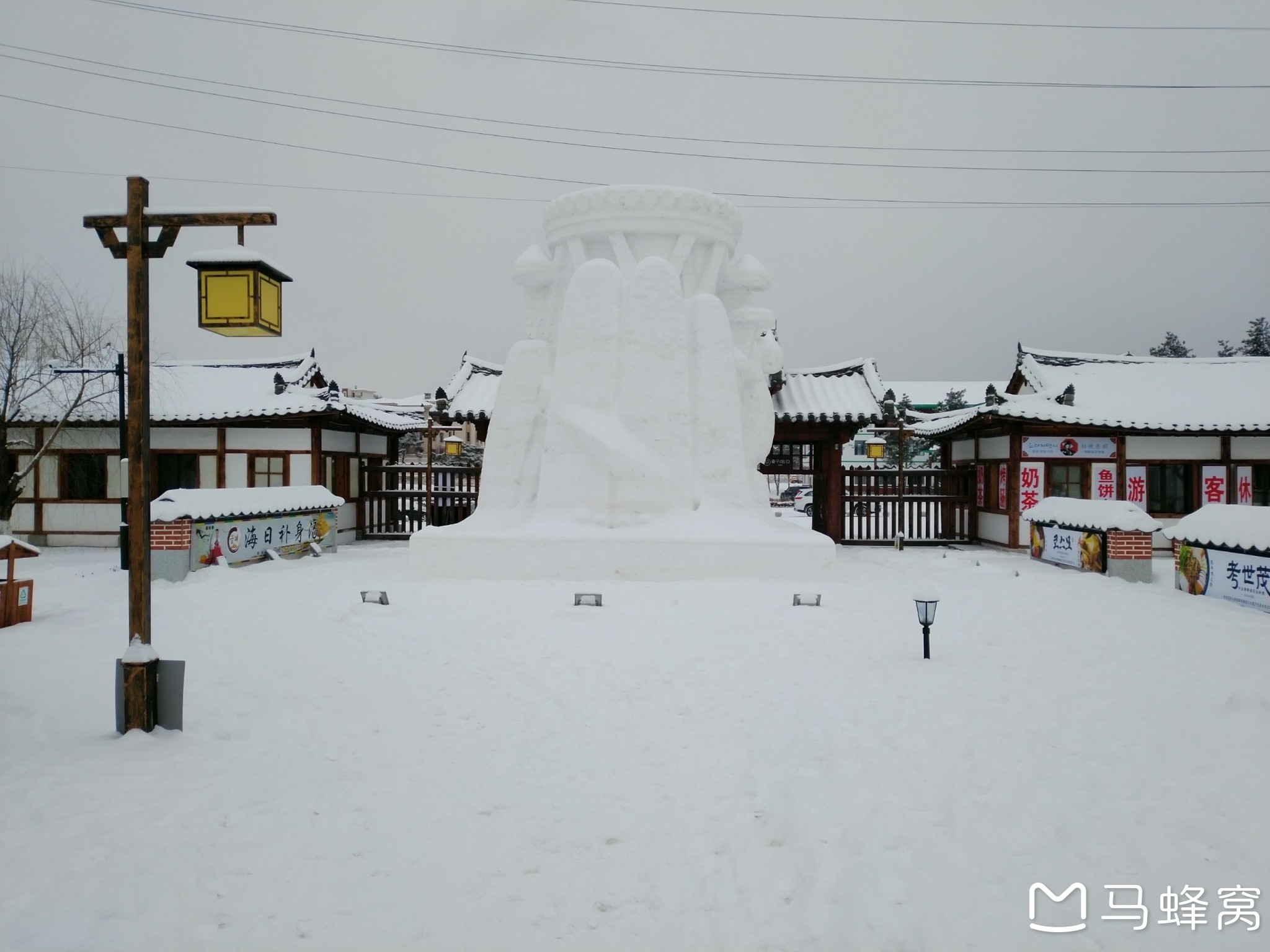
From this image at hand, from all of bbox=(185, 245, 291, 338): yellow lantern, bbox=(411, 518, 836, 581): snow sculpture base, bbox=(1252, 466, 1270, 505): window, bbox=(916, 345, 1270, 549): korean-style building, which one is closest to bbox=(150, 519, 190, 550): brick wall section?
bbox=(411, 518, 836, 581): snow sculpture base

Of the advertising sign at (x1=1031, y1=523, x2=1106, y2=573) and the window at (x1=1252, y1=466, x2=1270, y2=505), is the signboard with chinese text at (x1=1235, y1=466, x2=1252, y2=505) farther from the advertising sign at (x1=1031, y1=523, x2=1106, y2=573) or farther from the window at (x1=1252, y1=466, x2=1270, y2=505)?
the advertising sign at (x1=1031, y1=523, x2=1106, y2=573)

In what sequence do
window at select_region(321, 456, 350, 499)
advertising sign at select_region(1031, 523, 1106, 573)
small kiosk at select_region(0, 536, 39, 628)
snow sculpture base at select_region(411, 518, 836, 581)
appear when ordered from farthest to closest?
window at select_region(321, 456, 350, 499)
advertising sign at select_region(1031, 523, 1106, 573)
snow sculpture base at select_region(411, 518, 836, 581)
small kiosk at select_region(0, 536, 39, 628)

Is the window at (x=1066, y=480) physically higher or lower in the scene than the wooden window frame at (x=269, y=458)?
lower

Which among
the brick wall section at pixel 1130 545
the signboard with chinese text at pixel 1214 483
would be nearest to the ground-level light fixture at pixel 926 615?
the brick wall section at pixel 1130 545

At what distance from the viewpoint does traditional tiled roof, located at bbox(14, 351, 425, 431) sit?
14.4m

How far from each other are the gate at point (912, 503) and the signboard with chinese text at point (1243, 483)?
463cm

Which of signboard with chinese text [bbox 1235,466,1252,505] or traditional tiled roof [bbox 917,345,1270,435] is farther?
signboard with chinese text [bbox 1235,466,1252,505]

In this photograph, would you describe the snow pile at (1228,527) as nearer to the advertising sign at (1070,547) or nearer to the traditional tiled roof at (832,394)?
Answer: the advertising sign at (1070,547)

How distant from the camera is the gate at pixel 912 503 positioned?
1673 cm

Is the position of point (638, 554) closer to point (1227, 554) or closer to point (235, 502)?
point (235, 502)

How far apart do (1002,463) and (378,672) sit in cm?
1374

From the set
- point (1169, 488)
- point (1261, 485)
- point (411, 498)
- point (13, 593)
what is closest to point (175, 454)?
point (411, 498)

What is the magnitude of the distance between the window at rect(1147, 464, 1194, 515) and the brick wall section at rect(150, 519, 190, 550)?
16294 millimetres

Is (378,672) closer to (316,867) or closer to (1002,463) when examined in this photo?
(316,867)
